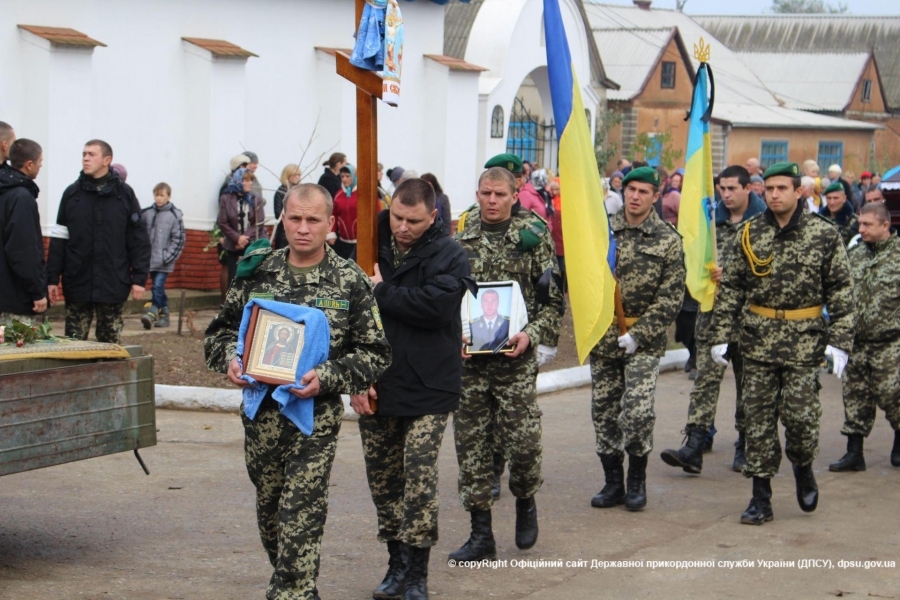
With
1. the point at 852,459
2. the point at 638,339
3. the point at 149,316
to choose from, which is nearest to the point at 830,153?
the point at 149,316

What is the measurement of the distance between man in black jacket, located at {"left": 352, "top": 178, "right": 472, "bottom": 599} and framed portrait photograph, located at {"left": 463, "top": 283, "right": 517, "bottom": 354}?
64 cm

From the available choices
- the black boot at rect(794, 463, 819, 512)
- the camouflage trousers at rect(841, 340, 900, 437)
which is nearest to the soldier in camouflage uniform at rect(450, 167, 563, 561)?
the black boot at rect(794, 463, 819, 512)

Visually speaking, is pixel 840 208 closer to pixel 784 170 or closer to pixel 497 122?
pixel 784 170

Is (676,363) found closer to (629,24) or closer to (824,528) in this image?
(824,528)

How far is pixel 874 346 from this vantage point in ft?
29.5

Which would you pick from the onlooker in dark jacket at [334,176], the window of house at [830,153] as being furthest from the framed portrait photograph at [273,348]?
the window of house at [830,153]

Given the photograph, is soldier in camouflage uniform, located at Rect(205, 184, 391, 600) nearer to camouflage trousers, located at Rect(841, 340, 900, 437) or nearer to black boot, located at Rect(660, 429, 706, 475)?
black boot, located at Rect(660, 429, 706, 475)

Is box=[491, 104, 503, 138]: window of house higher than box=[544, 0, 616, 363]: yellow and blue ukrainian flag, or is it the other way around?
box=[491, 104, 503, 138]: window of house

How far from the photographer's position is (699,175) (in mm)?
8969

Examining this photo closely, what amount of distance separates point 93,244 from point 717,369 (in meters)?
4.38

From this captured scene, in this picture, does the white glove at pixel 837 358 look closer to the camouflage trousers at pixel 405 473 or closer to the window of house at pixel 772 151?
the camouflage trousers at pixel 405 473

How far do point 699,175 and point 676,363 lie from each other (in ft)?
14.7

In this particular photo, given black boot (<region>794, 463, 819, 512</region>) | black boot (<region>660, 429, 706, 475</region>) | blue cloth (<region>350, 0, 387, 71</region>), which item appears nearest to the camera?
blue cloth (<region>350, 0, 387, 71</region>)

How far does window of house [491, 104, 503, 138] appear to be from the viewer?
21.8m
